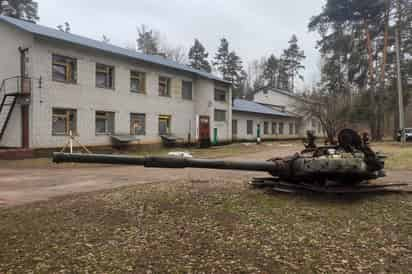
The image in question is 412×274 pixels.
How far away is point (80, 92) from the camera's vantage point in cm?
1869

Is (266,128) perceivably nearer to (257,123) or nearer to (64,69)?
(257,123)

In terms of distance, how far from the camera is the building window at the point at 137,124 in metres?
21.8

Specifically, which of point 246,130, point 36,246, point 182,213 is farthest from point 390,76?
point 36,246

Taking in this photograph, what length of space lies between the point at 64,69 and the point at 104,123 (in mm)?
3910

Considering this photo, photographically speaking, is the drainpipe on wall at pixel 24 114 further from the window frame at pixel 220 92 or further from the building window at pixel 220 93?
the building window at pixel 220 93

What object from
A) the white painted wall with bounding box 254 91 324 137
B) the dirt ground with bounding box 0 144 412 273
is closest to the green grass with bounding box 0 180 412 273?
the dirt ground with bounding box 0 144 412 273

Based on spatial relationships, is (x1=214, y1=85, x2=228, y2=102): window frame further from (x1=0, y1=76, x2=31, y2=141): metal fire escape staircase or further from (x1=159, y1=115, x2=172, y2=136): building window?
(x1=0, y1=76, x2=31, y2=141): metal fire escape staircase

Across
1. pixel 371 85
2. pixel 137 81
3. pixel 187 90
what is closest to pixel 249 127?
pixel 187 90

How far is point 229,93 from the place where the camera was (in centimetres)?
2970

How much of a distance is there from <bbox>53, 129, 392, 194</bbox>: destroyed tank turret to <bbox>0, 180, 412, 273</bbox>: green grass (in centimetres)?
40

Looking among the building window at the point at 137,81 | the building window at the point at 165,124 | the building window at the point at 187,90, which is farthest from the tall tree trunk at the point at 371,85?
the building window at the point at 137,81

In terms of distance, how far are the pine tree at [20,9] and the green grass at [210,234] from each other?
123 ft

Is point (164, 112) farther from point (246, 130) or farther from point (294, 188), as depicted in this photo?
point (294, 188)

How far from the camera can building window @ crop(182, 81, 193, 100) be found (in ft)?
85.9
